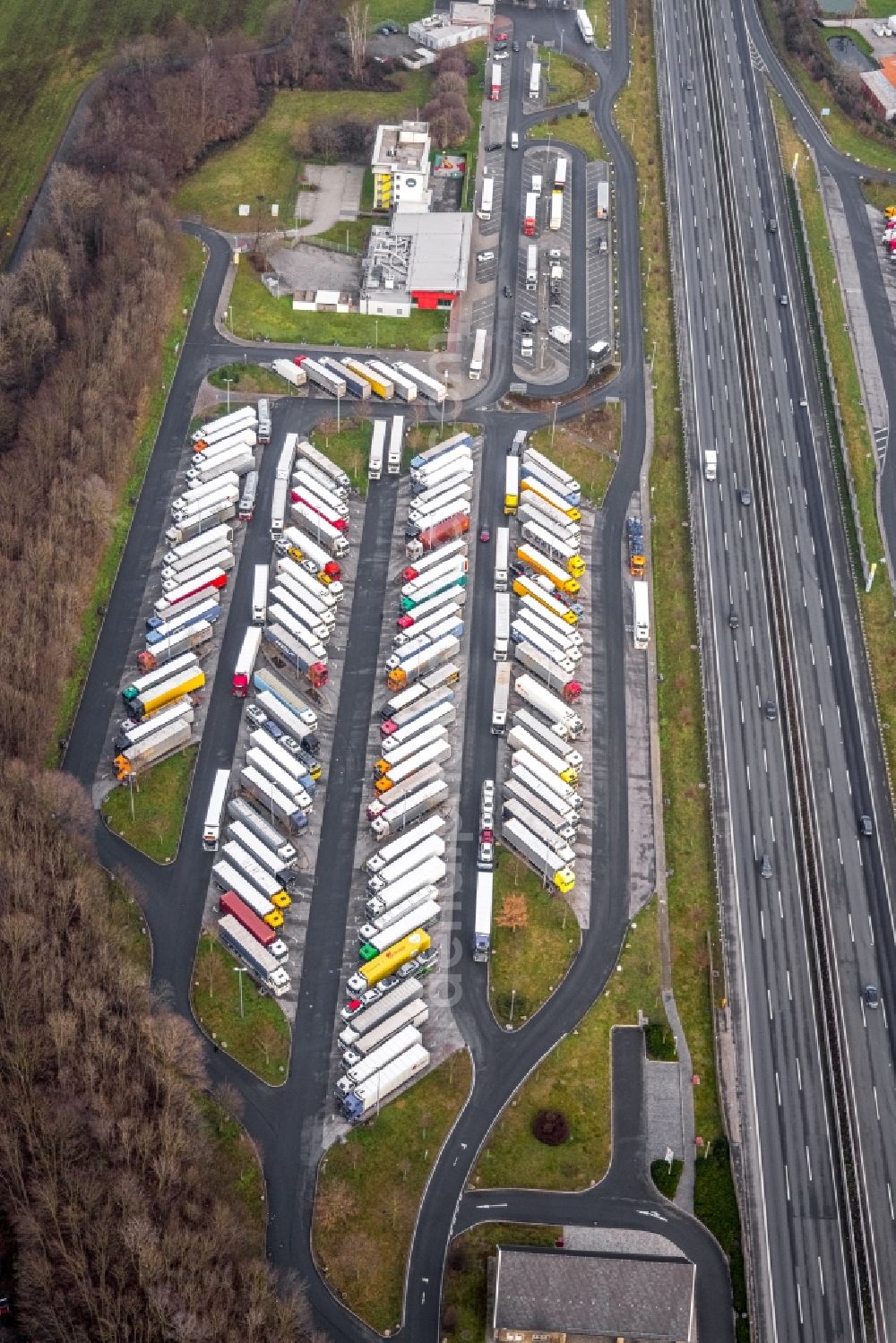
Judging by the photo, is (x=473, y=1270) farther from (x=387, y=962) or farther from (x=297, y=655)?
(x=297, y=655)

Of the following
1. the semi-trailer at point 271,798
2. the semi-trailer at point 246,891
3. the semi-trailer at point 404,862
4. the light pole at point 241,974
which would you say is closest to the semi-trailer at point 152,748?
the semi-trailer at point 271,798

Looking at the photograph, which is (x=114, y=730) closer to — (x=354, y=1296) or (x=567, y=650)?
(x=567, y=650)

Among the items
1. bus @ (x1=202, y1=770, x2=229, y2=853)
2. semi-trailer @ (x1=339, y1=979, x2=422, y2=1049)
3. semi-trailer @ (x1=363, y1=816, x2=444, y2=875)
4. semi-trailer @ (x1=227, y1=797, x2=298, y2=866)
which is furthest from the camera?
bus @ (x1=202, y1=770, x2=229, y2=853)

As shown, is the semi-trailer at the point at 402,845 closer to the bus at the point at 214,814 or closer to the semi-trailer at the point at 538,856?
the semi-trailer at the point at 538,856

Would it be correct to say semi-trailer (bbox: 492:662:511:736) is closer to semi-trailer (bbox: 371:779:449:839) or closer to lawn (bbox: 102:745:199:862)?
semi-trailer (bbox: 371:779:449:839)

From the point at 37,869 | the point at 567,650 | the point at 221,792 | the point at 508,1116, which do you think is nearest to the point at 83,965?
the point at 37,869

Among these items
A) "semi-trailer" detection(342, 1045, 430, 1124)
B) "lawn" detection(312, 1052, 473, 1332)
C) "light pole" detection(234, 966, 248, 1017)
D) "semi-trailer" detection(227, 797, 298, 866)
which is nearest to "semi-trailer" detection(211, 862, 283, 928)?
"semi-trailer" detection(227, 797, 298, 866)

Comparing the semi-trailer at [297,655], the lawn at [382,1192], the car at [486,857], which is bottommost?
the lawn at [382,1192]
